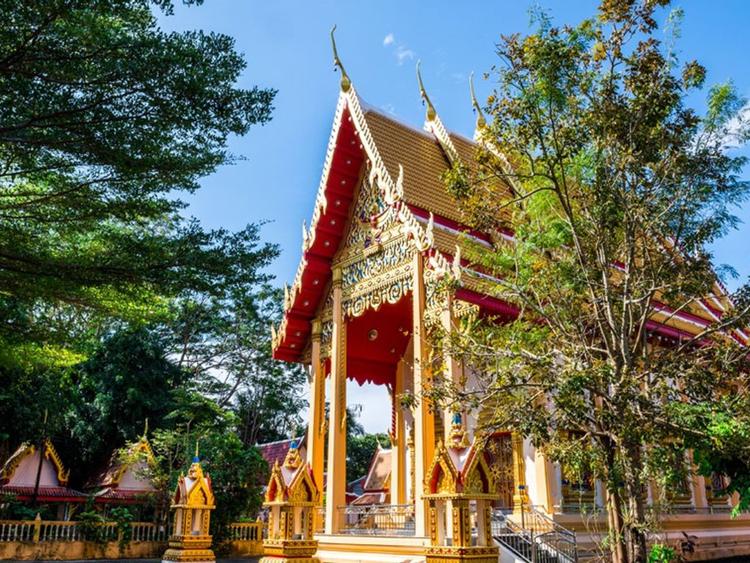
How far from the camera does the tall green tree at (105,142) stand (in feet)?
21.7

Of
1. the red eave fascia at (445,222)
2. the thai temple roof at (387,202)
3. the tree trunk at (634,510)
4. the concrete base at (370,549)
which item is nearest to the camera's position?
the tree trunk at (634,510)

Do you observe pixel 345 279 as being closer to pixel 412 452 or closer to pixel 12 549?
pixel 412 452

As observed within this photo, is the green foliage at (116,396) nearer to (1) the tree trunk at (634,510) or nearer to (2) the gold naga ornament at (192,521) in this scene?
(2) the gold naga ornament at (192,521)

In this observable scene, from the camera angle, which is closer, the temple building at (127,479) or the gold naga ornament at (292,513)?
the gold naga ornament at (292,513)

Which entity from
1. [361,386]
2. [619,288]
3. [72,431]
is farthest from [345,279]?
[72,431]

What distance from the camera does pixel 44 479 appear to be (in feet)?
70.0

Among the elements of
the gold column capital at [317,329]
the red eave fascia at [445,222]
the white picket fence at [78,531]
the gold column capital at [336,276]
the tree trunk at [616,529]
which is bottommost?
the white picket fence at [78,531]

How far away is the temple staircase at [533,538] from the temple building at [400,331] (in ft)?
0.06

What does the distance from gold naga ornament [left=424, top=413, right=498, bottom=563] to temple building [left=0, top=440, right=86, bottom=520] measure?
16.3 meters

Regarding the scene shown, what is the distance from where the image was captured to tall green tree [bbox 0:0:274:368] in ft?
21.7

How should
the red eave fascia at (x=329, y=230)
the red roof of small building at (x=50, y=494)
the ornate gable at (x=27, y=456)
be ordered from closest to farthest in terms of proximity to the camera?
the red eave fascia at (x=329, y=230) → the ornate gable at (x=27, y=456) → the red roof of small building at (x=50, y=494)

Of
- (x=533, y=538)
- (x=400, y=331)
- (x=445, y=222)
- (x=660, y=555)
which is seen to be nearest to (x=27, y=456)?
(x=400, y=331)

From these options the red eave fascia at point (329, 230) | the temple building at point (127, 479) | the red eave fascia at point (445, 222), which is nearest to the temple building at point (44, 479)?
the temple building at point (127, 479)

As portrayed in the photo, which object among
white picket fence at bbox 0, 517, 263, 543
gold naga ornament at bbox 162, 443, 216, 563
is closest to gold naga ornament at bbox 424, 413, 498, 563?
gold naga ornament at bbox 162, 443, 216, 563
